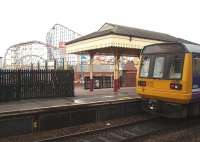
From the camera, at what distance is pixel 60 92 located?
14.7 metres

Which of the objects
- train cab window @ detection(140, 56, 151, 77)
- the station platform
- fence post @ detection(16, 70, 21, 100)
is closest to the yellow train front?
train cab window @ detection(140, 56, 151, 77)

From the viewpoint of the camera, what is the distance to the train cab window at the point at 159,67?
11078 millimetres

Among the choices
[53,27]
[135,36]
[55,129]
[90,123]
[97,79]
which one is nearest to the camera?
[55,129]

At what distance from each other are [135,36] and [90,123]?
6.58 m

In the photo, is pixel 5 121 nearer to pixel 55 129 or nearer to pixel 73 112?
pixel 55 129

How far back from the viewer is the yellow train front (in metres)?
10.4

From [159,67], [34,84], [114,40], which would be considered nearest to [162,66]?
[159,67]

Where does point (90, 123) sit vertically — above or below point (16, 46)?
below

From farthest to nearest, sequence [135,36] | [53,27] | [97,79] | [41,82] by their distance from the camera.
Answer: [53,27] < [97,79] < [135,36] < [41,82]

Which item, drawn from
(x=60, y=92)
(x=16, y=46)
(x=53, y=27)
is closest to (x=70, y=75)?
(x=60, y=92)

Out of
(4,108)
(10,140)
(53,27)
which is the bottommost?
(10,140)

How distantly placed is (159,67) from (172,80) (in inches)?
33.1

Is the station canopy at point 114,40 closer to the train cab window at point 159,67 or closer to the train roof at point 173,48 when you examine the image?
the train roof at point 173,48

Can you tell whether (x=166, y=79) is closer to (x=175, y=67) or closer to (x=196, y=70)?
(x=175, y=67)
